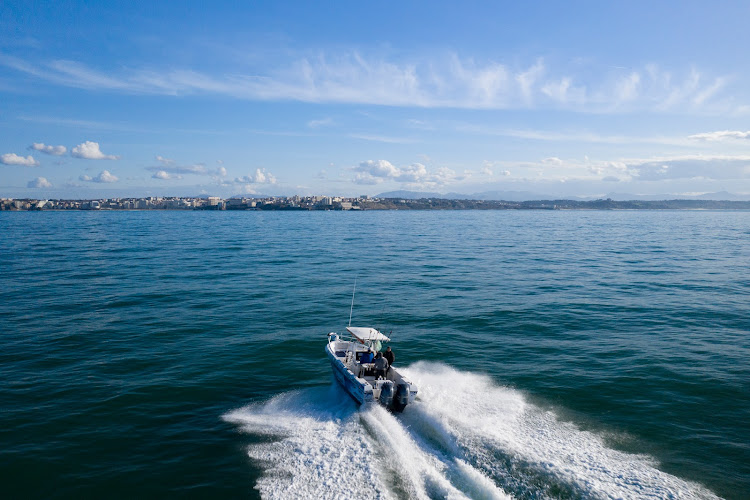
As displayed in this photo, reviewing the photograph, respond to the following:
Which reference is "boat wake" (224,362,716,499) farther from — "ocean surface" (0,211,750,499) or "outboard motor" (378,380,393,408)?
"outboard motor" (378,380,393,408)

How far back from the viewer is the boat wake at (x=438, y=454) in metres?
12.6

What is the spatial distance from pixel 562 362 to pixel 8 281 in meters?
45.9

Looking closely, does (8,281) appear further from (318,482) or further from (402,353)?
(318,482)

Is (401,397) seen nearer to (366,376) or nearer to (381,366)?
(381,366)

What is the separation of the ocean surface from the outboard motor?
1.53 ft

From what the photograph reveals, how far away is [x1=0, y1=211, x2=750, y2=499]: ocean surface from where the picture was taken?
13.4 metres

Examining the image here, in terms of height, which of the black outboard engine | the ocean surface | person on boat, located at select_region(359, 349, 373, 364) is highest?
person on boat, located at select_region(359, 349, 373, 364)

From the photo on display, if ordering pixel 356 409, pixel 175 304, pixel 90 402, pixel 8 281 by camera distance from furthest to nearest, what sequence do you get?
pixel 8 281
pixel 175 304
pixel 90 402
pixel 356 409

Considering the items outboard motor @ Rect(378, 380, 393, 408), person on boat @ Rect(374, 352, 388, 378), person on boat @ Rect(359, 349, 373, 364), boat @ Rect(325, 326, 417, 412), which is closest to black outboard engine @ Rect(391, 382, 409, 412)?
boat @ Rect(325, 326, 417, 412)

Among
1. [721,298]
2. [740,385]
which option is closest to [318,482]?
[740,385]

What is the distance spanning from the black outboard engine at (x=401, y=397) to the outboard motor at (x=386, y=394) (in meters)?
0.16

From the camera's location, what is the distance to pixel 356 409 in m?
17.0

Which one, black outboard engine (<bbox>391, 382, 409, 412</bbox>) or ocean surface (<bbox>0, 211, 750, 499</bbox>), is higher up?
black outboard engine (<bbox>391, 382, 409, 412</bbox>)

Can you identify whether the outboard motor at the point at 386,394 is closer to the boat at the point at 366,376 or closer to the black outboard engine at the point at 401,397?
the boat at the point at 366,376
